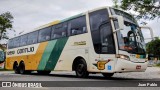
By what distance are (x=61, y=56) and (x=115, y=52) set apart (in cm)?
488

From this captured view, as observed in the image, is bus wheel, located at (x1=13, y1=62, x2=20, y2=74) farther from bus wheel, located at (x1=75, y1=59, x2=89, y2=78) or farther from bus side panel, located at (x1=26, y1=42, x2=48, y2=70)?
bus wheel, located at (x1=75, y1=59, x2=89, y2=78)

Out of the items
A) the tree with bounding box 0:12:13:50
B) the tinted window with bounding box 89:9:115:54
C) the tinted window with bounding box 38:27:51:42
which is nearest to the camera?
the tinted window with bounding box 89:9:115:54

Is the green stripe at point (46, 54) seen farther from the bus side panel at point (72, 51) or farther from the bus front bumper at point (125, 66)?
the bus front bumper at point (125, 66)

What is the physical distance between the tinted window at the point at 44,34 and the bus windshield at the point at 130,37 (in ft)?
19.4

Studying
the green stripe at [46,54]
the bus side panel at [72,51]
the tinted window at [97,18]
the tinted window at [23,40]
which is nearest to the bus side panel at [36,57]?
the green stripe at [46,54]

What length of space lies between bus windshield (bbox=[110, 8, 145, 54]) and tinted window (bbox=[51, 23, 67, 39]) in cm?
380

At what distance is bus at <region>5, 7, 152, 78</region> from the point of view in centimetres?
1415

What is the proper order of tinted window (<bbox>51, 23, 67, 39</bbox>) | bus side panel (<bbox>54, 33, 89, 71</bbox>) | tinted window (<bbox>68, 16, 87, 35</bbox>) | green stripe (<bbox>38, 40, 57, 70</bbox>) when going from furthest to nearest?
green stripe (<bbox>38, 40, 57, 70</bbox>), tinted window (<bbox>51, 23, 67, 39</bbox>), tinted window (<bbox>68, 16, 87, 35</bbox>), bus side panel (<bbox>54, 33, 89, 71</bbox>)

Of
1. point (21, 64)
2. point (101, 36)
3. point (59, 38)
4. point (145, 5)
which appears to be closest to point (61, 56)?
point (59, 38)

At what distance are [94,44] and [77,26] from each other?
6.62 ft

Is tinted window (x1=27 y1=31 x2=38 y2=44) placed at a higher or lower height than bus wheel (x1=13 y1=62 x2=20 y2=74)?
higher

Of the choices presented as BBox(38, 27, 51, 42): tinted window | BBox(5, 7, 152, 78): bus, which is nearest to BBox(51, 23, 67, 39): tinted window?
BBox(5, 7, 152, 78): bus

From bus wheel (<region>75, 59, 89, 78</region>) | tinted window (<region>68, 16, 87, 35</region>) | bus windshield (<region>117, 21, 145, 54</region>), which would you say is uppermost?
tinted window (<region>68, 16, 87, 35</region>)

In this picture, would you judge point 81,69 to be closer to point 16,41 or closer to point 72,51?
point 72,51
